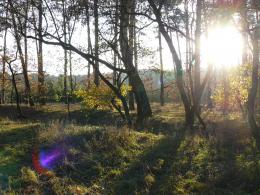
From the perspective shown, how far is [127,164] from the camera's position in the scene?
1108cm

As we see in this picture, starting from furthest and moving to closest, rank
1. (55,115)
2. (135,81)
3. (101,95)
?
(55,115) < (101,95) < (135,81)

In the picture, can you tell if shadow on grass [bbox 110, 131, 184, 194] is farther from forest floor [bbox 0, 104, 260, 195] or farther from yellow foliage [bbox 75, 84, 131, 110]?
yellow foliage [bbox 75, 84, 131, 110]

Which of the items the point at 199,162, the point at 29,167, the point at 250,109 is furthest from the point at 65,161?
the point at 250,109

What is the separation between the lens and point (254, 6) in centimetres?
1609

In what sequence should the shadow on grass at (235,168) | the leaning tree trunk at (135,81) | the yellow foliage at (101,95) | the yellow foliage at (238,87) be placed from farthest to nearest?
the yellow foliage at (101,95)
the leaning tree trunk at (135,81)
the yellow foliage at (238,87)
the shadow on grass at (235,168)

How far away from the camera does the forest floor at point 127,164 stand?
925cm

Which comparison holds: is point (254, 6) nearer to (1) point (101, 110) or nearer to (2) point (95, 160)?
(2) point (95, 160)

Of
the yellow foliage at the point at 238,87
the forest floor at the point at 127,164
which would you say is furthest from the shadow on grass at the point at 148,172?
the yellow foliage at the point at 238,87

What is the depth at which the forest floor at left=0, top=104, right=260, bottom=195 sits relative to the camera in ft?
30.3

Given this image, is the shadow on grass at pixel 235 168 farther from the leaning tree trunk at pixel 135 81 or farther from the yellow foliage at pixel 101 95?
the yellow foliage at pixel 101 95

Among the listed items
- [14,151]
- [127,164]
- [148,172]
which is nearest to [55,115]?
[14,151]

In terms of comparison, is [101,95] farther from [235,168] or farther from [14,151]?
[235,168]

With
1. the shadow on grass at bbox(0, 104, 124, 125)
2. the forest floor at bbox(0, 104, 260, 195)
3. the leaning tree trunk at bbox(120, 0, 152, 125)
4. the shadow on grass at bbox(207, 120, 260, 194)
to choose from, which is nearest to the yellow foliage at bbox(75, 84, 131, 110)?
the shadow on grass at bbox(0, 104, 124, 125)

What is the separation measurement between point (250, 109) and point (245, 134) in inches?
108
